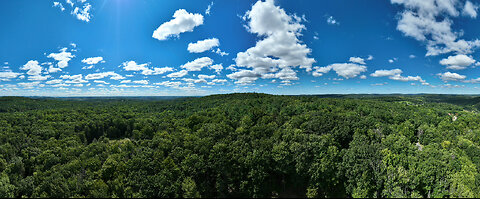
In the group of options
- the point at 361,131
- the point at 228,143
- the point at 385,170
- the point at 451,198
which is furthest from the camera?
the point at 361,131

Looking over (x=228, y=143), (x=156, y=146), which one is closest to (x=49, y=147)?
(x=156, y=146)

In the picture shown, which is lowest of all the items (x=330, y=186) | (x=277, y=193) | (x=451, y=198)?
(x=277, y=193)

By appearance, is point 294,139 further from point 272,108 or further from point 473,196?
point 272,108

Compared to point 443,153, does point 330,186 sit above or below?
below

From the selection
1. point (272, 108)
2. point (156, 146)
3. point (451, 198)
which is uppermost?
point (272, 108)

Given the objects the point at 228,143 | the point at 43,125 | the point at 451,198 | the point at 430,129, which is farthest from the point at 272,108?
the point at 43,125

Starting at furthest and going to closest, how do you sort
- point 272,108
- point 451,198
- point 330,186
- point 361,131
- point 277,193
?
point 272,108 < point 361,131 < point 277,193 < point 330,186 < point 451,198

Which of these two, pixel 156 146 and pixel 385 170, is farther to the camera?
pixel 156 146

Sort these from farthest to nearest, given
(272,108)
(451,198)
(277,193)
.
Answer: (272,108), (277,193), (451,198)

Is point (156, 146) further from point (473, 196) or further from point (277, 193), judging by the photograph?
point (473, 196)
